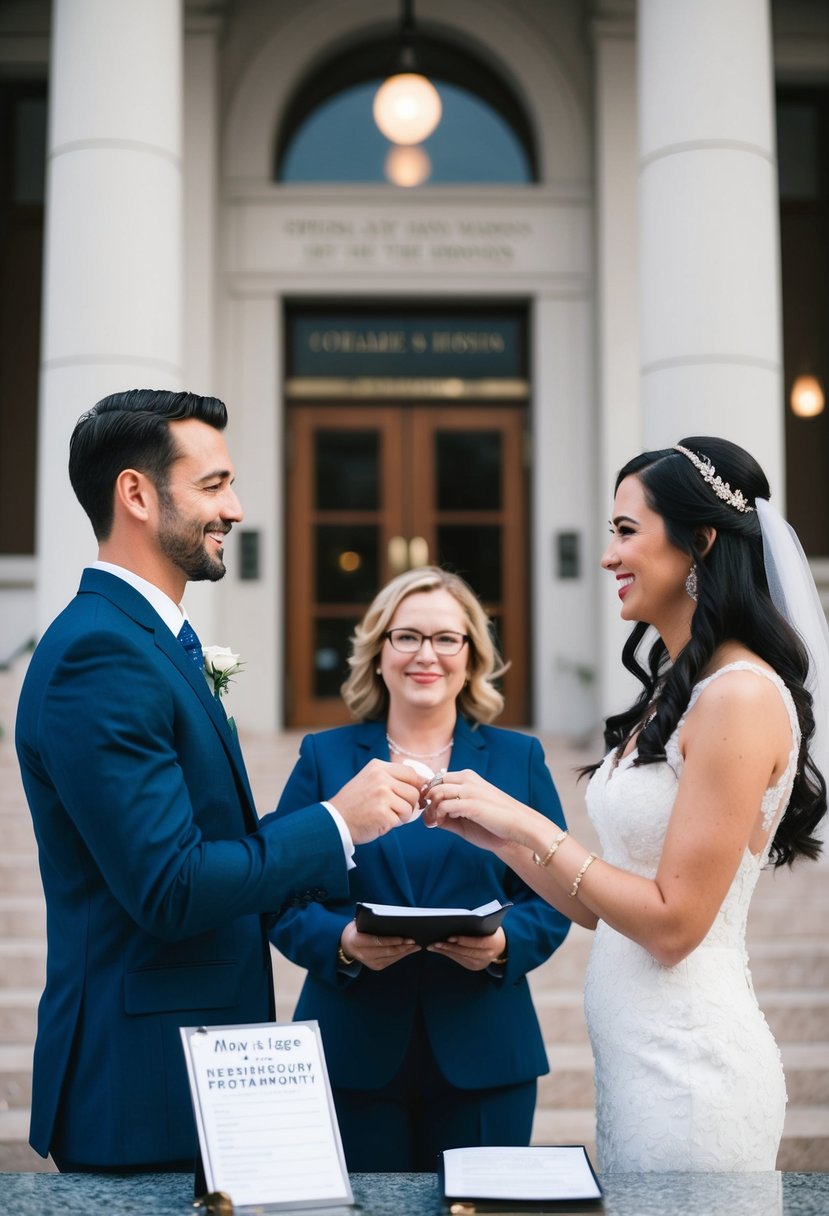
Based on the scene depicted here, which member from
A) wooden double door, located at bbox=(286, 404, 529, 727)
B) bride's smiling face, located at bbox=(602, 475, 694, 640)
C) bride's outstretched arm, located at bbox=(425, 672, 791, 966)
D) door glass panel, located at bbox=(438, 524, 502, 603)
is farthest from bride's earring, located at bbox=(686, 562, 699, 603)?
door glass panel, located at bbox=(438, 524, 502, 603)

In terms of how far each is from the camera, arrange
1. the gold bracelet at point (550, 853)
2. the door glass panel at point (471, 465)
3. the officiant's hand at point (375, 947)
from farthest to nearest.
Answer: the door glass panel at point (471, 465) < the officiant's hand at point (375, 947) < the gold bracelet at point (550, 853)

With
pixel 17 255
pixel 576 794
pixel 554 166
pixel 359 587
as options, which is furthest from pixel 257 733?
pixel 554 166

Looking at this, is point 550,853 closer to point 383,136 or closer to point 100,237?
point 100,237

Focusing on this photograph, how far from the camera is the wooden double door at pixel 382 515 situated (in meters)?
10.5

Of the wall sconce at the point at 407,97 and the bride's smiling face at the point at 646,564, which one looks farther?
the wall sconce at the point at 407,97

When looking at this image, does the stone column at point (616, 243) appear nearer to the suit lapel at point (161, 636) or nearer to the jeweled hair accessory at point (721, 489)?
the jeweled hair accessory at point (721, 489)

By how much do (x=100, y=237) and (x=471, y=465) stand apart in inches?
189

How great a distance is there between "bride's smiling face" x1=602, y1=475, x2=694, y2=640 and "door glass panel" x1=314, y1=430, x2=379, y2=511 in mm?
7866

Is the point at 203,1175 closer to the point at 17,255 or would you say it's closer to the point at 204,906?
the point at 204,906

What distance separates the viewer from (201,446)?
235 centimetres

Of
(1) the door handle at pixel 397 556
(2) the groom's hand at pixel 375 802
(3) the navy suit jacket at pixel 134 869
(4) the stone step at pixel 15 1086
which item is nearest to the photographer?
(3) the navy suit jacket at pixel 134 869

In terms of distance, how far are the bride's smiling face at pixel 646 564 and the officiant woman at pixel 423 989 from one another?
0.87m

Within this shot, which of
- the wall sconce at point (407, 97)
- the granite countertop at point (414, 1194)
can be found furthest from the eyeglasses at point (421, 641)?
the wall sconce at point (407, 97)

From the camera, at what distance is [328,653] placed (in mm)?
10578
